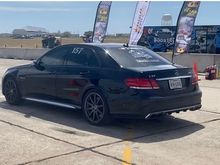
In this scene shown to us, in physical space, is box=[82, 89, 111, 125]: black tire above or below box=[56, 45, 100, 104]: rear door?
below

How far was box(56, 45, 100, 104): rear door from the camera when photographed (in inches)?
294

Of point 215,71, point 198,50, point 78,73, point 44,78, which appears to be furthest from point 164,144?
point 198,50

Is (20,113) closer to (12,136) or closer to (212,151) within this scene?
(12,136)

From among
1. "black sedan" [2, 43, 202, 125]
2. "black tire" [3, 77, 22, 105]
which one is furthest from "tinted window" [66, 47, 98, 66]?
"black tire" [3, 77, 22, 105]

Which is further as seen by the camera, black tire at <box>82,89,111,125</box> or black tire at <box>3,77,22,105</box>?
black tire at <box>3,77,22,105</box>

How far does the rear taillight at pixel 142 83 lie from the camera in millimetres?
6652

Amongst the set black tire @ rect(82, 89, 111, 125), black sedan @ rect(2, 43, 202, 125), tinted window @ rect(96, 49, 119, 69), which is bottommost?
black tire @ rect(82, 89, 111, 125)

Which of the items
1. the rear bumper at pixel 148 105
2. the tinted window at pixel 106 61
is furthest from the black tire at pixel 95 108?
the tinted window at pixel 106 61

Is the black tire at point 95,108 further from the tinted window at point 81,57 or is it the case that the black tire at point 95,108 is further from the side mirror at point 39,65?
the side mirror at point 39,65

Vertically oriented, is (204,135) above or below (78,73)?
below

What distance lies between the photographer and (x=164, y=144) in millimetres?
6062

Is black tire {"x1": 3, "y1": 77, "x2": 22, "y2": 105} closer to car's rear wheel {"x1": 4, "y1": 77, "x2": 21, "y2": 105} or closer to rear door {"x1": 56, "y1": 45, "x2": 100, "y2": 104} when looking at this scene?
A: car's rear wheel {"x1": 4, "y1": 77, "x2": 21, "y2": 105}

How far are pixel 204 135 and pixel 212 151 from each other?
0.89m

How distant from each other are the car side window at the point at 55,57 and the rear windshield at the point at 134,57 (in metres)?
1.12
